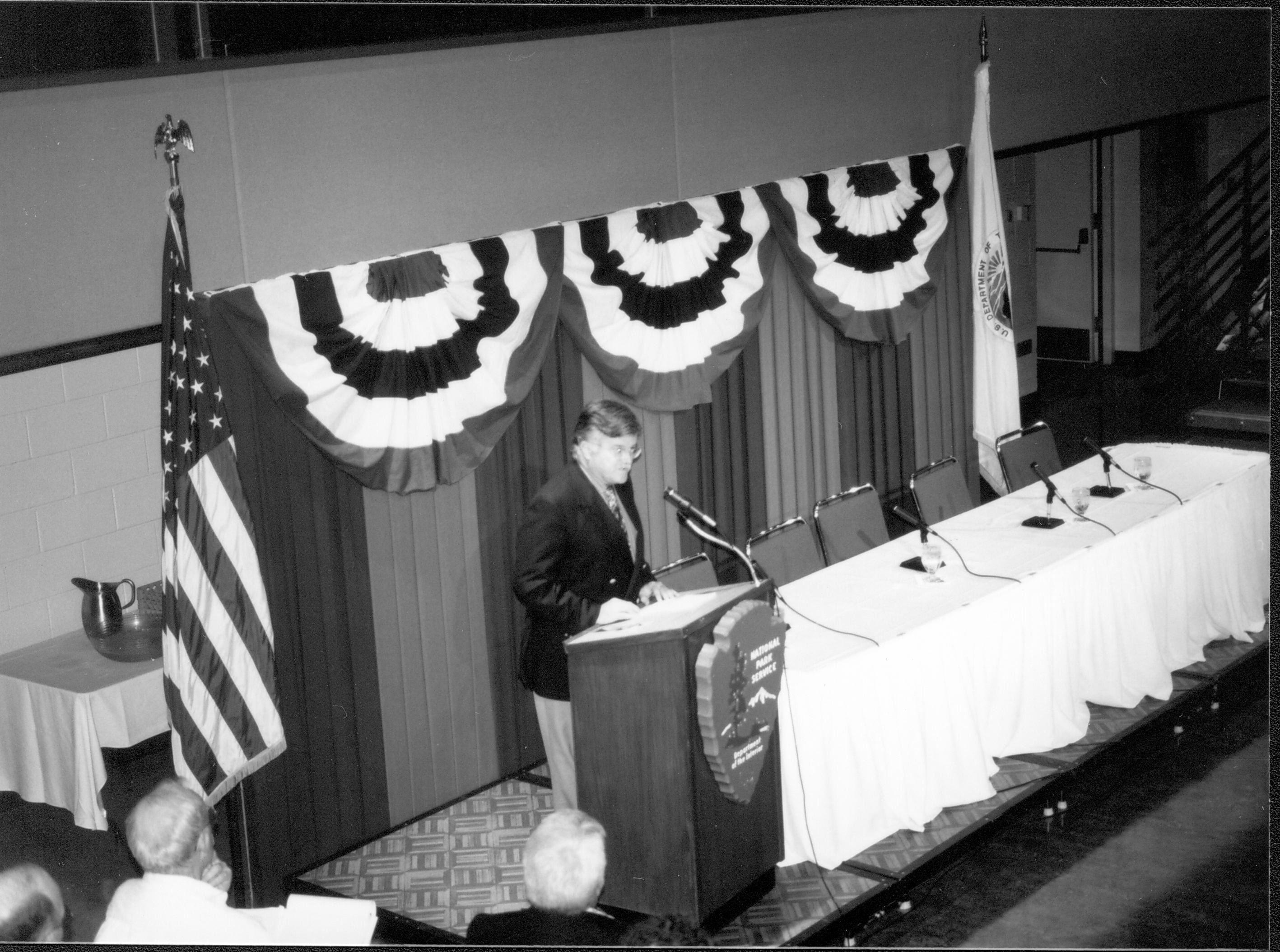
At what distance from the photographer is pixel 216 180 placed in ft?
16.9

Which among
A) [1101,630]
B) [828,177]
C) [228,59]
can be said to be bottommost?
[1101,630]

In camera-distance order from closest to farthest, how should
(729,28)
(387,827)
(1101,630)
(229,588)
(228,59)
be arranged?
(229,588)
(228,59)
(387,827)
(1101,630)
(729,28)

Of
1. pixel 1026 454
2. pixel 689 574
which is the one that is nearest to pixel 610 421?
pixel 689 574

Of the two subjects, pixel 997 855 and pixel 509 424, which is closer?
pixel 997 855

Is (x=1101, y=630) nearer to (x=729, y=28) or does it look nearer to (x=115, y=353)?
(x=729, y=28)

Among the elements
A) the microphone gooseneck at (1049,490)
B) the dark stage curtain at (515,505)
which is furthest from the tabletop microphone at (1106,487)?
the dark stage curtain at (515,505)

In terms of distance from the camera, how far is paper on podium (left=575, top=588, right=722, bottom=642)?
4.24m

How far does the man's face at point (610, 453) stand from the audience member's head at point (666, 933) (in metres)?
1.35

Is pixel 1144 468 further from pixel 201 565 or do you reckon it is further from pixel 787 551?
pixel 201 565

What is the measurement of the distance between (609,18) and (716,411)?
184cm

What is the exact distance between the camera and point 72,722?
5199mm

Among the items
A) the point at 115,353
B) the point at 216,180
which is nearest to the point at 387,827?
the point at 115,353

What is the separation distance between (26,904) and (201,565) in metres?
1.49

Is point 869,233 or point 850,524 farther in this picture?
point 869,233
